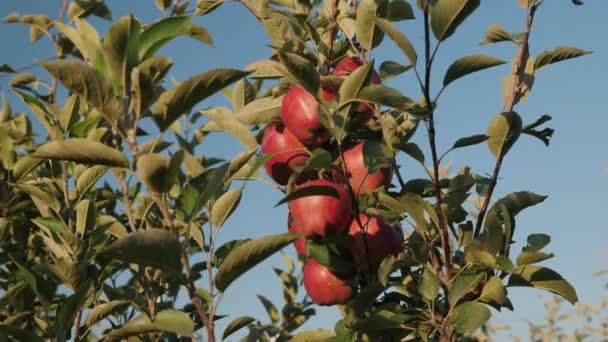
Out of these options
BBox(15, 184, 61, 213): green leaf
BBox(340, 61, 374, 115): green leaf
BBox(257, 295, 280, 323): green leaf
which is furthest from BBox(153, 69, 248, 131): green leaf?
BBox(257, 295, 280, 323): green leaf

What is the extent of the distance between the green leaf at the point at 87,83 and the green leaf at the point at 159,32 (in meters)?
0.11

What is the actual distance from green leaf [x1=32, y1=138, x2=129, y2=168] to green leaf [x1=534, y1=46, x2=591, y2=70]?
1.31 m

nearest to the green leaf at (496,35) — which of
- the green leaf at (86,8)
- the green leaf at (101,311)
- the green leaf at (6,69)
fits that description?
the green leaf at (101,311)

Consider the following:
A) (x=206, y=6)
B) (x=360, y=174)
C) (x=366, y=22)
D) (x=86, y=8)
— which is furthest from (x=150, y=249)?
(x=86, y=8)

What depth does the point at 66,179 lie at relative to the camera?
97.9 inches

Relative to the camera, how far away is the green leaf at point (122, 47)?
1229 millimetres

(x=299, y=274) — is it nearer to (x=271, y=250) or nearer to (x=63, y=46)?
(x=63, y=46)

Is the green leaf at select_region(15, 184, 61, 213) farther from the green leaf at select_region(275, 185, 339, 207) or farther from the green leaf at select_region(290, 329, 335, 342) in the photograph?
the green leaf at select_region(275, 185, 339, 207)

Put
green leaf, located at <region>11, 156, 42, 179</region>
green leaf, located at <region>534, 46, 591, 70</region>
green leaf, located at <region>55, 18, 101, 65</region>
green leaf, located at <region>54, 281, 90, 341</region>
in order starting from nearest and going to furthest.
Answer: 1. green leaf, located at <region>55, 18, 101, 65</region>
2. green leaf, located at <region>54, 281, 90, 341</region>
3. green leaf, located at <region>534, 46, 591, 70</region>
4. green leaf, located at <region>11, 156, 42, 179</region>

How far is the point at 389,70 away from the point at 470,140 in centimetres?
37

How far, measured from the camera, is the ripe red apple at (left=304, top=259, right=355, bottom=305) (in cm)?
187

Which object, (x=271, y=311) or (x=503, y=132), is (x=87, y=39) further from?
(x=271, y=311)

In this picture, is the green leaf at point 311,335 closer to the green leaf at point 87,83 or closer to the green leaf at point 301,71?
the green leaf at point 301,71

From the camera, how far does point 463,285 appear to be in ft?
5.42
